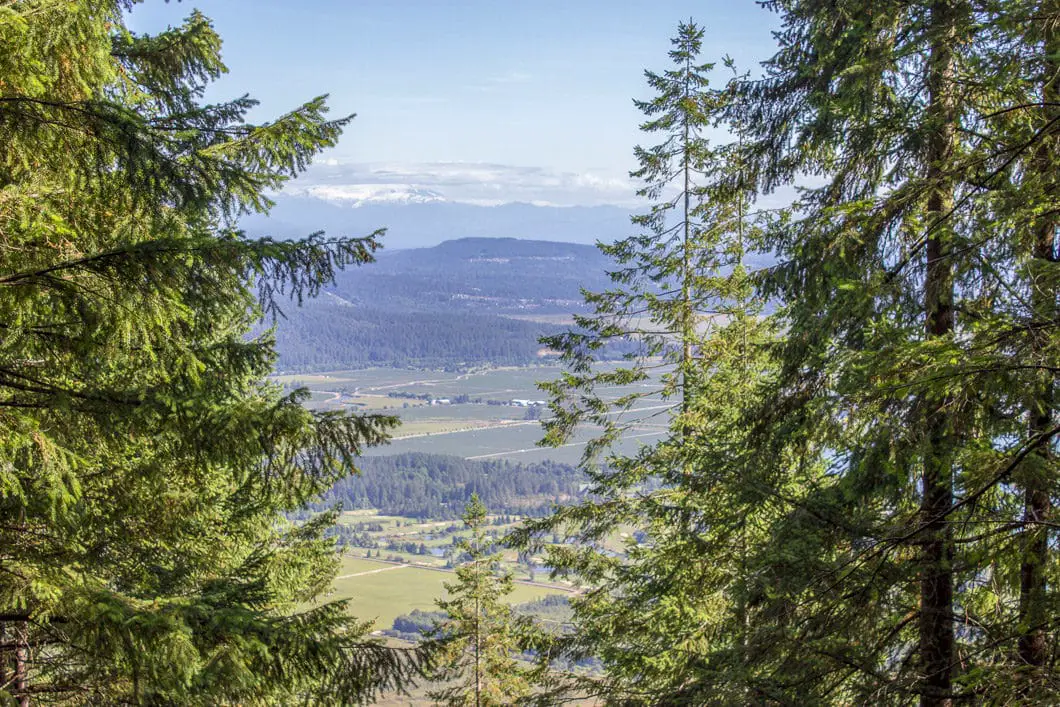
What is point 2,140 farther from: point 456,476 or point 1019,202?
point 456,476

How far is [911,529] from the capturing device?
4.66 metres

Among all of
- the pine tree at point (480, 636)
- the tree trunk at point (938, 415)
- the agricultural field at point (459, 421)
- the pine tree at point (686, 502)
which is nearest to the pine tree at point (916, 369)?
the tree trunk at point (938, 415)

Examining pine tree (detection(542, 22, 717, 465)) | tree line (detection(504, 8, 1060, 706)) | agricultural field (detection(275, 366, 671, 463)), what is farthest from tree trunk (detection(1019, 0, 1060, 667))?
agricultural field (detection(275, 366, 671, 463))

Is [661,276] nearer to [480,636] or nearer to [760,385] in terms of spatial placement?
[760,385]

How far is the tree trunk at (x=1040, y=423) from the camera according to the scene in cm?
361

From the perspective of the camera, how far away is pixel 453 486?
124 metres

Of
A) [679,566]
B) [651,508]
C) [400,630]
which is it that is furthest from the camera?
[400,630]

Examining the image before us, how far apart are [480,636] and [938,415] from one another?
42.7ft

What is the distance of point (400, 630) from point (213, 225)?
61861 mm

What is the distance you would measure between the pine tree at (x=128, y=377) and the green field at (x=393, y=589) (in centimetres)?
6291

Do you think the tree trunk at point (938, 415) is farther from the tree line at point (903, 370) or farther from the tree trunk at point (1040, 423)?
the tree trunk at point (1040, 423)

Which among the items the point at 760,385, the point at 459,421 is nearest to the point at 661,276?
the point at 760,385

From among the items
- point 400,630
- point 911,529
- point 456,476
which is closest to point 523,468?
point 456,476

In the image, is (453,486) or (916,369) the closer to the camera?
(916,369)
